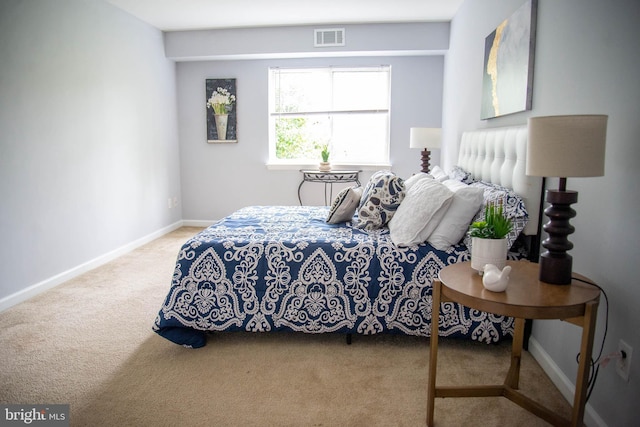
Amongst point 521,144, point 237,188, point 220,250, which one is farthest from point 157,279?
point 521,144

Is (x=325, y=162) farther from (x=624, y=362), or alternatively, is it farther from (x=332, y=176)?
(x=624, y=362)

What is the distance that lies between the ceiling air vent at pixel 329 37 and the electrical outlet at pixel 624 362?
4.11 metres

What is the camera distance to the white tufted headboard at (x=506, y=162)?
212 cm

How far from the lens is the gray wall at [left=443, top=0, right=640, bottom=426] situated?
1395 mm

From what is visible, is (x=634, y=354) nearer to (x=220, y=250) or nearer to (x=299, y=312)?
(x=299, y=312)

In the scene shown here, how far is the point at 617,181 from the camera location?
1.49 meters

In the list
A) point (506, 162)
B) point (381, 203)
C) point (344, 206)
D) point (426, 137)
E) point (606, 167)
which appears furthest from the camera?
point (426, 137)

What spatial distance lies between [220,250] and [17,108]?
192cm

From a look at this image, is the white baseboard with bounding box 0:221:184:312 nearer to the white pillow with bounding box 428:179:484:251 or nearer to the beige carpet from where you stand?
the beige carpet

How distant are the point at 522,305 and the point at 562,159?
0.50 meters

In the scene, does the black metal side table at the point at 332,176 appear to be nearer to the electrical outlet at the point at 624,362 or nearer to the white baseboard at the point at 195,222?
the white baseboard at the point at 195,222

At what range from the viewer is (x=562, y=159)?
1.37 metres

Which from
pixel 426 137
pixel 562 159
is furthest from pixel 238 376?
pixel 426 137

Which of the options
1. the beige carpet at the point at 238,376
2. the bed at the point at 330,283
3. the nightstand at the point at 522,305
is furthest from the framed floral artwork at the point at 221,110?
the nightstand at the point at 522,305
